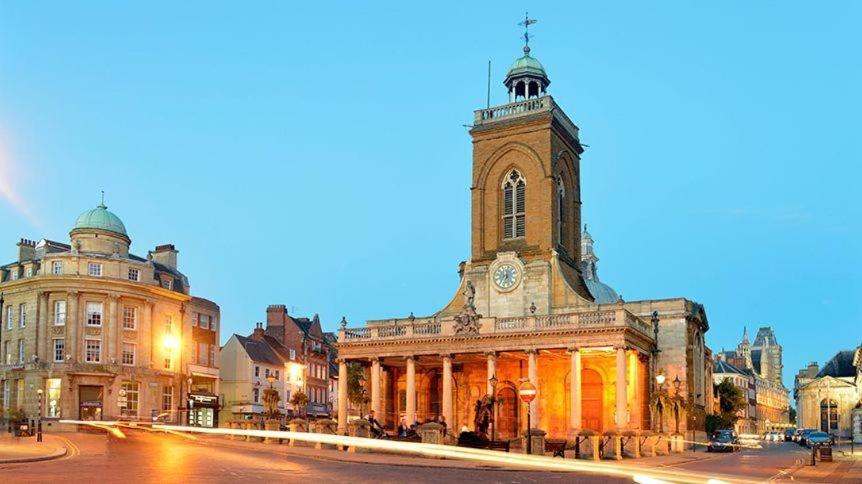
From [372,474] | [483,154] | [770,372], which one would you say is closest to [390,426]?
[483,154]

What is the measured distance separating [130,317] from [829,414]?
284 ft

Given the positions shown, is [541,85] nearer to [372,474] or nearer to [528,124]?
[528,124]

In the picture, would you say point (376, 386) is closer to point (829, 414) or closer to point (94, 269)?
point (94, 269)

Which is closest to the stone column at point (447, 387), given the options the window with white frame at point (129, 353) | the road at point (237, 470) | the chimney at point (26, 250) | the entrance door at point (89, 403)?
the road at point (237, 470)

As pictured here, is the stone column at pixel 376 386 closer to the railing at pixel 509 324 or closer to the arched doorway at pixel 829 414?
the railing at pixel 509 324

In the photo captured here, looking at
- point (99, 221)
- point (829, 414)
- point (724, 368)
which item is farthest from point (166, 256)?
point (724, 368)

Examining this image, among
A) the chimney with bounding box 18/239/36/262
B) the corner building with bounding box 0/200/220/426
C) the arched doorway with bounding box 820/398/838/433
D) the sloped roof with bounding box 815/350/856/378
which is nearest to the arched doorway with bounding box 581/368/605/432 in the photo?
the corner building with bounding box 0/200/220/426

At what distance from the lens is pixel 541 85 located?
64.6m

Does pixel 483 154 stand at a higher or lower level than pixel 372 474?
higher

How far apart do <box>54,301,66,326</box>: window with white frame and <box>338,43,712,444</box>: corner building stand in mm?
20799

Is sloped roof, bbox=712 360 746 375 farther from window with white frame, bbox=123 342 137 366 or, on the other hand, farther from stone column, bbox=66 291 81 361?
stone column, bbox=66 291 81 361

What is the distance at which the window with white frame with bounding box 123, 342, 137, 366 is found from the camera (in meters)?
68.2

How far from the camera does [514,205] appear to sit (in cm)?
6259

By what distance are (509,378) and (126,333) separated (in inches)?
1119
